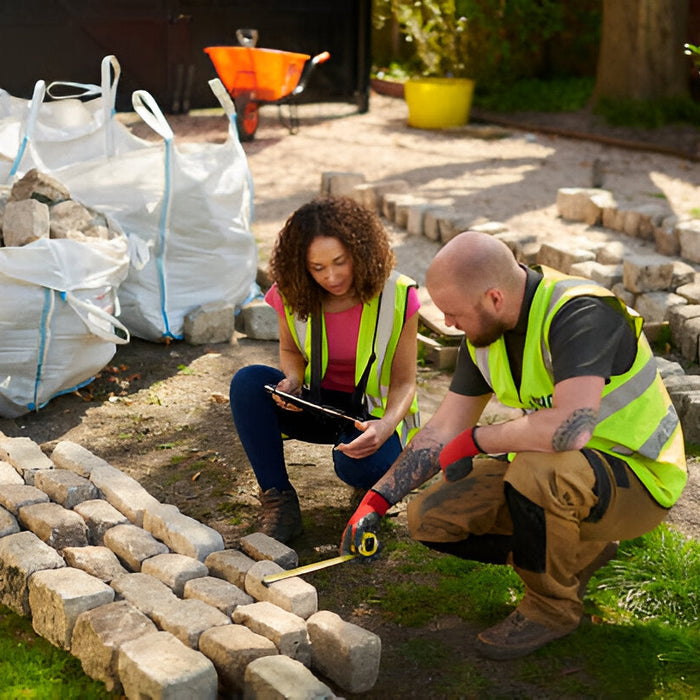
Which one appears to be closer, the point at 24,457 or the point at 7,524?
the point at 7,524

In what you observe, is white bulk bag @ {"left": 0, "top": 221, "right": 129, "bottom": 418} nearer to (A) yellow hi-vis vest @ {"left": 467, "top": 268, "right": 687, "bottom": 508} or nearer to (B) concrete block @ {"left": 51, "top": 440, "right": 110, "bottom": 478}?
(B) concrete block @ {"left": 51, "top": 440, "right": 110, "bottom": 478}

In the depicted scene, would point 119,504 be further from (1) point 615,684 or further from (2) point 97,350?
(1) point 615,684

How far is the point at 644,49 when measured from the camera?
11.1 m

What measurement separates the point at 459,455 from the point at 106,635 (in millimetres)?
1079

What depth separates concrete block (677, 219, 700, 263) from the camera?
6738 mm

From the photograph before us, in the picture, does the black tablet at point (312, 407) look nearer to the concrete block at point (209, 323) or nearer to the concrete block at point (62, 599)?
the concrete block at point (62, 599)

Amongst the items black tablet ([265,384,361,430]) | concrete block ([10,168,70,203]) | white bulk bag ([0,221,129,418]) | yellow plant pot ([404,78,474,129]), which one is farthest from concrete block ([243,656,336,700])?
yellow plant pot ([404,78,474,129])

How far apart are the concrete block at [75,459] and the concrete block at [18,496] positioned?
Result: 18 cm

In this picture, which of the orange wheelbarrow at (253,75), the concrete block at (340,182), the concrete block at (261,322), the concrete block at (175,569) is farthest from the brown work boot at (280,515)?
the orange wheelbarrow at (253,75)

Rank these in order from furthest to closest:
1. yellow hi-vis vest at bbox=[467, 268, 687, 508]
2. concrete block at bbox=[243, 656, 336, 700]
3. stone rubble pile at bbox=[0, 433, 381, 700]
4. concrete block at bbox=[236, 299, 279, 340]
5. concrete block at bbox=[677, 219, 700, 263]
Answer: concrete block at bbox=[677, 219, 700, 263], concrete block at bbox=[236, 299, 279, 340], yellow hi-vis vest at bbox=[467, 268, 687, 508], stone rubble pile at bbox=[0, 433, 381, 700], concrete block at bbox=[243, 656, 336, 700]

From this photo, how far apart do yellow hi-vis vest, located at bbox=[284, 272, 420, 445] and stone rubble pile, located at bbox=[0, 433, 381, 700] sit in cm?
68

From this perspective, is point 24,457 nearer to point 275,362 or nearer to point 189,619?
point 189,619

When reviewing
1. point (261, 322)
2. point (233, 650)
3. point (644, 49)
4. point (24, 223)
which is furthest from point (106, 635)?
point (644, 49)

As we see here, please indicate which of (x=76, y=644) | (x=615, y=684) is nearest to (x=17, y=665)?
(x=76, y=644)
